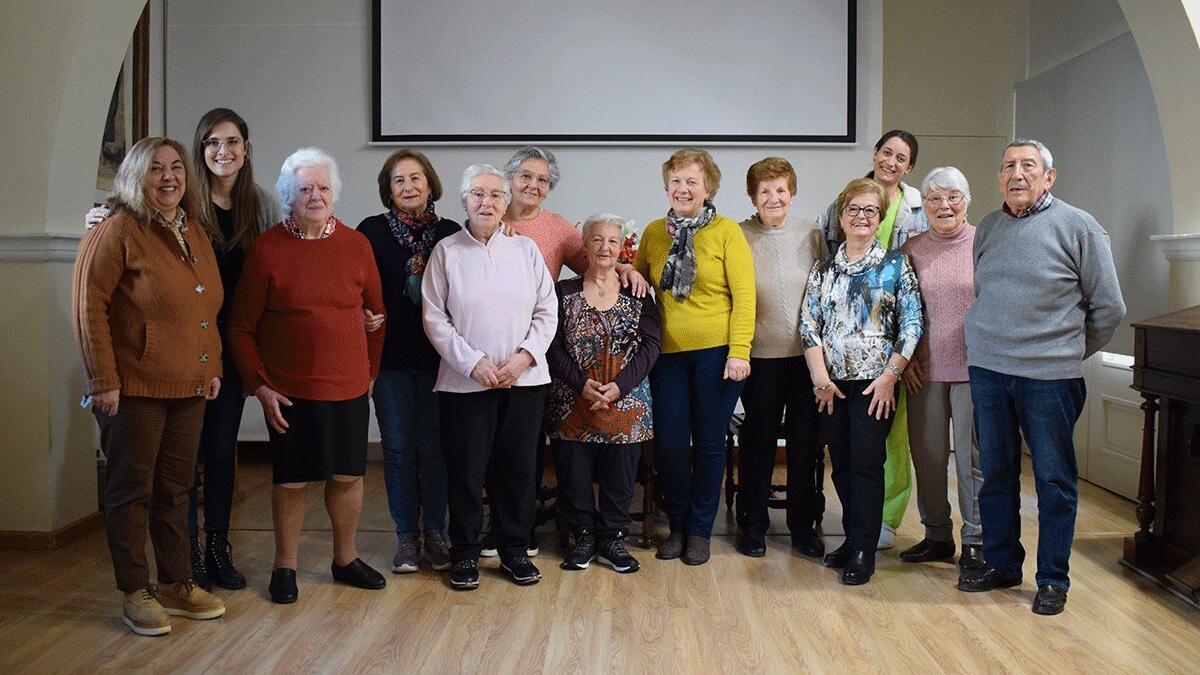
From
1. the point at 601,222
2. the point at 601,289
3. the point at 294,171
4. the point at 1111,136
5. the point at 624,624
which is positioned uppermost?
the point at 1111,136

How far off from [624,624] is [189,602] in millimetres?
1318

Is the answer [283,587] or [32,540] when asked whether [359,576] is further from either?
[32,540]

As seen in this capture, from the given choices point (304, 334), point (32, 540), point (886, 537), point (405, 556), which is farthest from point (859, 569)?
point (32, 540)

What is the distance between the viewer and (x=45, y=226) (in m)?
3.84

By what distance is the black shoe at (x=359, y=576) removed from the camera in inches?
134

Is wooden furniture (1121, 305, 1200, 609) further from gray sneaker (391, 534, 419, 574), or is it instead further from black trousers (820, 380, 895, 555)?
gray sneaker (391, 534, 419, 574)

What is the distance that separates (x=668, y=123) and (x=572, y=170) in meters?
0.58

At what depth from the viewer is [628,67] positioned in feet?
18.2

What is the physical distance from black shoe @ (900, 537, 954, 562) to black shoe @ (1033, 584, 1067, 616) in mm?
535

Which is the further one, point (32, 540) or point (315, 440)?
point (32, 540)

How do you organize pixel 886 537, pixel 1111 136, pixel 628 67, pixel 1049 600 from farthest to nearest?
pixel 628 67 → pixel 1111 136 → pixel 886 537 → pixel 1049 600

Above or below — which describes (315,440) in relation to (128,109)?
below

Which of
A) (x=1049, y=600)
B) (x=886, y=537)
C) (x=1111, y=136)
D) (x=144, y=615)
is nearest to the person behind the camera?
(x=144, y=615)

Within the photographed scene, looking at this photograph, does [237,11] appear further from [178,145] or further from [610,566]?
[610,566]
